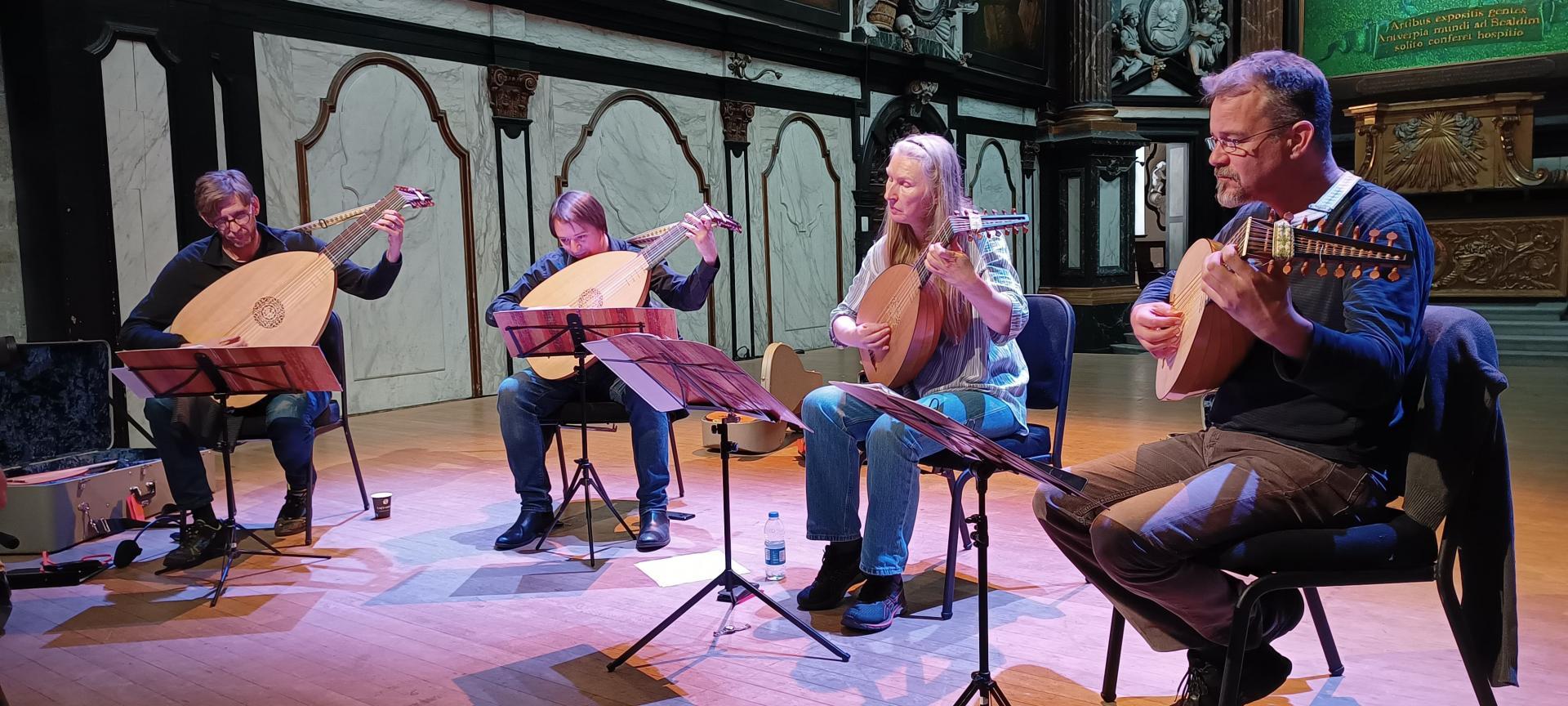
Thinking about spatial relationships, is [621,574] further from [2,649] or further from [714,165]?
[714,165]

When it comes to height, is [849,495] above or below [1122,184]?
below

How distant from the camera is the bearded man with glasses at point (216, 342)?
141 inches

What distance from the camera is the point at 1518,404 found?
6.34m

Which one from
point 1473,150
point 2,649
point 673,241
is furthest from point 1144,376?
point 2,649

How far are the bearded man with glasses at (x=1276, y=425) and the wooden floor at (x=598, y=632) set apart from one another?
482mm

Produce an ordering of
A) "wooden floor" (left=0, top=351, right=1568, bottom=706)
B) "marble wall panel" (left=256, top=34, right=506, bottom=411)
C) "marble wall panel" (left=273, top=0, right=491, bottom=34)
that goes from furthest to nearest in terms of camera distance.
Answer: "marble wall panel" (left=273, top=0, right=491, bottom=34), "marble wall panel" (left=256, top=34, right=506, bottom=411), "wooden floor" (left=0, top=351, right=1568, bottom=706)

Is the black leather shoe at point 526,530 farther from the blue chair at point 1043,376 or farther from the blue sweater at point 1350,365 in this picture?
the blue sweater at point 1350,365

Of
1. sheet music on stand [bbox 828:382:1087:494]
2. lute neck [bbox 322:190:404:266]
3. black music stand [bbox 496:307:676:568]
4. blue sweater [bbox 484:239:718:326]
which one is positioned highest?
lute neck [bbox 322:190:404:266]

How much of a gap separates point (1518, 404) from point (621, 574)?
19.0 feet

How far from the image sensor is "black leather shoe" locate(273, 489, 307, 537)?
12.6ft

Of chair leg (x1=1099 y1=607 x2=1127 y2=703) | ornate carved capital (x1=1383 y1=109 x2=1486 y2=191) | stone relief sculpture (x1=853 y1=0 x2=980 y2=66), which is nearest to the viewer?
chair leg (x1=1099 y1=607 x2=1127 y2=703)

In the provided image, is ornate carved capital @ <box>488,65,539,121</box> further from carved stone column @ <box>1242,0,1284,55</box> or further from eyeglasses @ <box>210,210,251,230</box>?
carved stone column @ <box>1242,0,1284,55</box>

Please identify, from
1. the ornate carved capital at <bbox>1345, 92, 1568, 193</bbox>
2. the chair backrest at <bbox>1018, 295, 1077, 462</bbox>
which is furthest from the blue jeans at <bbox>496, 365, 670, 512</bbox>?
the ornate carved capital at <bbox>1345, 92, 1568, 193</bbox>

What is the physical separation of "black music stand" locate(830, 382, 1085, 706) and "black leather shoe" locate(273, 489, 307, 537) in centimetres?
276
